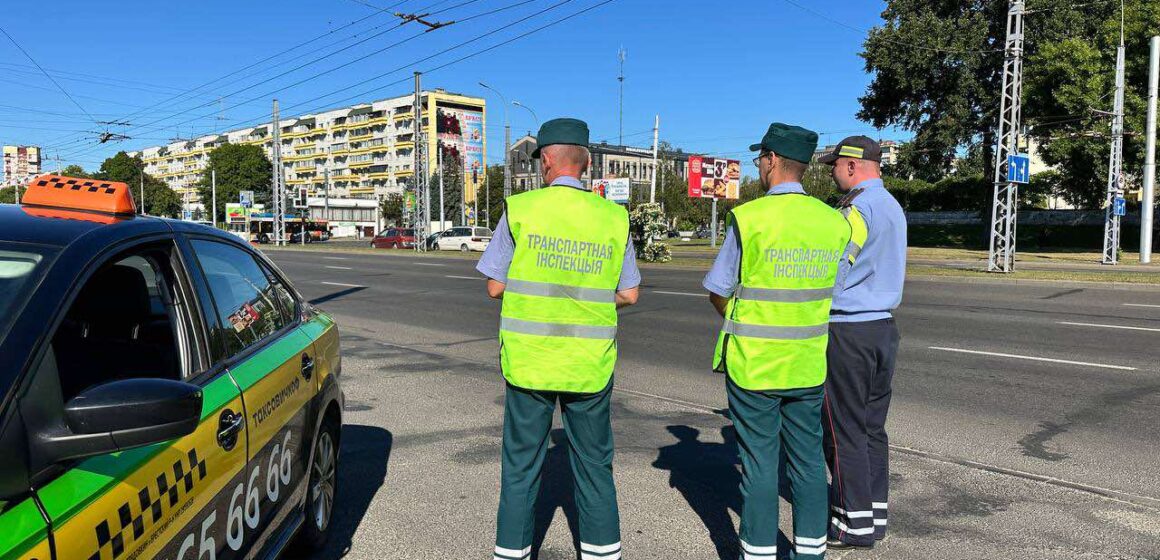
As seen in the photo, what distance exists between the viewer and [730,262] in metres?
3.20

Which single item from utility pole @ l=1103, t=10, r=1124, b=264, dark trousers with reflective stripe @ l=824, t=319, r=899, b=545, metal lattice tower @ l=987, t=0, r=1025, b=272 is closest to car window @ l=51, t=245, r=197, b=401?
dark trousers with reflective stripe @ l=824, t=319, r=899, b=545

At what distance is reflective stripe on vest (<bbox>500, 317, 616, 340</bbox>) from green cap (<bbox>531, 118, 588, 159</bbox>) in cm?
67

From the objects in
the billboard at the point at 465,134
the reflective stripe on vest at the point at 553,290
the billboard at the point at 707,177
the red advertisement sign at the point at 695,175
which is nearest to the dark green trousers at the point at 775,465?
the reflective stripe on vest at the point at 553,290

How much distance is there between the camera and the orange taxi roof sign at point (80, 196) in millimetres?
2479

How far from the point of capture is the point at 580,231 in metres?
2.90

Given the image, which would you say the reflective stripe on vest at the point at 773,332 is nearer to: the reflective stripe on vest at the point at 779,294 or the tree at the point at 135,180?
the reflective stripe on vest at the point at 779,294

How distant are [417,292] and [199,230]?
13.6m

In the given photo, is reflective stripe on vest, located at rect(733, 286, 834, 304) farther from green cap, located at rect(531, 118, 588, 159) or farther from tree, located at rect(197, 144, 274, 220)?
tree, located at rect(197, 144, 274, 220)

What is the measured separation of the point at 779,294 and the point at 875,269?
78 centimetres

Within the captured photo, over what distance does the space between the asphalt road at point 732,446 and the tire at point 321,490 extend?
0.18 meters

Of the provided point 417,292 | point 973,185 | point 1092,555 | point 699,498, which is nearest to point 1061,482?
point 1092,555

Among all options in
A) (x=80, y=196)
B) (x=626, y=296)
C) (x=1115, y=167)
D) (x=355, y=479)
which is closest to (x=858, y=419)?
(x=626, y=296)

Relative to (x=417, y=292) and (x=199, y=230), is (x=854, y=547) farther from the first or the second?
(x=417, y=292)

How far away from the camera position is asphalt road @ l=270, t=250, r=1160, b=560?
380cm
